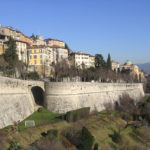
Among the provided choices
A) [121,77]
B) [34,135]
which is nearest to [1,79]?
[34,135]

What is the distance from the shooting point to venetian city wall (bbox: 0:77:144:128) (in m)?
26.8

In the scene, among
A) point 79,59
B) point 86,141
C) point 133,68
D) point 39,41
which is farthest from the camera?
point 133,68

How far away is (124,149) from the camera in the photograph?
3027 centimetres

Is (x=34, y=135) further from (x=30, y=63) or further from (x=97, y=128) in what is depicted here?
(x=30, y=63)

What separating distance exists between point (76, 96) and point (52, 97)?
192 inches

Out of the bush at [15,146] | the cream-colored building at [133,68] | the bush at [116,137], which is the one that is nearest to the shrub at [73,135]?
the bush at [116,137]

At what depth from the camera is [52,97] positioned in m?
37.8

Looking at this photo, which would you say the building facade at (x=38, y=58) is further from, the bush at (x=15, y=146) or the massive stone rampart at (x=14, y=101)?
the bush at (x=15, y=146)

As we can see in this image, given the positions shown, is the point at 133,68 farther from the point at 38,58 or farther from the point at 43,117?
the point at 43,117

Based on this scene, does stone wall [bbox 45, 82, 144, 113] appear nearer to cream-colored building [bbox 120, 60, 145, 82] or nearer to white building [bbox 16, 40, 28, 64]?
white building [bbox 16, 40, 28, 64]

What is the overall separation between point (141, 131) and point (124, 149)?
8805 millimetres

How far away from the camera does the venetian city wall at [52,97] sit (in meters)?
26.8

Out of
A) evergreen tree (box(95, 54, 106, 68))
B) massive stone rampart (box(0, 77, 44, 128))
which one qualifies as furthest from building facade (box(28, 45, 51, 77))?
massive stone rampart (box(0, 77, 44, 128))

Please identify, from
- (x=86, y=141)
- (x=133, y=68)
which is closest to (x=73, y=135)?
(x=86, y=141)
